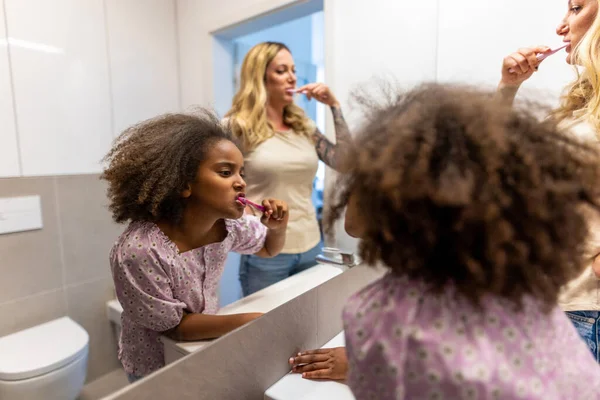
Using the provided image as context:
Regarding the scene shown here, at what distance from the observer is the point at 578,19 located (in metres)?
0.75

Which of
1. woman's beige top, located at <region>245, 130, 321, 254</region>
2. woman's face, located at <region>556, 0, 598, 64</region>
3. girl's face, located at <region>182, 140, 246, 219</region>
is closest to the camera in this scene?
girl's face, located at <region>182, 140, 246, 219</region>

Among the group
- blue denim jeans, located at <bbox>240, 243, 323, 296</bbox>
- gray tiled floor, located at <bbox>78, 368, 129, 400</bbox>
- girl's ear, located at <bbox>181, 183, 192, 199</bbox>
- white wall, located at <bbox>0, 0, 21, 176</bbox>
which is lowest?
gray tiled floor, located at <bbox>78, 368, 129, 400</bbox>

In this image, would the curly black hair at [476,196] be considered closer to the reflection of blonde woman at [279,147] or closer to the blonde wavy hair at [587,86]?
the blonde wavy hair at [587,86]

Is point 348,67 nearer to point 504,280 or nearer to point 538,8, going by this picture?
point 538,8

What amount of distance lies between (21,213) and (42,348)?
253mm

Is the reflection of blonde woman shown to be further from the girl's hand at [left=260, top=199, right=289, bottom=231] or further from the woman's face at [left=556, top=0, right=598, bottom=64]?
the woman's face at [left=556, top=0, right=598, bottom=64]

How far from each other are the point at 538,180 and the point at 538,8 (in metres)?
0.88

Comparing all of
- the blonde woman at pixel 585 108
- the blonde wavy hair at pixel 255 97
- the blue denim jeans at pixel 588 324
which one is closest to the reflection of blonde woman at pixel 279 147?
the blonde wavy hair at pixel 255 97

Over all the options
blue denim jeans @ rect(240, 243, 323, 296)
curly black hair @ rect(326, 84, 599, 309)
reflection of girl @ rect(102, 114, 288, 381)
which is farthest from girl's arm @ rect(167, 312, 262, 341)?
curly black hair @ rect(326, 84, 599, 309)

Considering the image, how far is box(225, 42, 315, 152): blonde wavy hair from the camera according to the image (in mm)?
830

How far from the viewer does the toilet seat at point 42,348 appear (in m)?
0.59

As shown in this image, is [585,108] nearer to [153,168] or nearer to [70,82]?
[153,168]

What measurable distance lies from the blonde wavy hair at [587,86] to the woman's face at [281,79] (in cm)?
63

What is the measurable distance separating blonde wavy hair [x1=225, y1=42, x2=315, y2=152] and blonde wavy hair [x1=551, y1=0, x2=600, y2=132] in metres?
0.61
